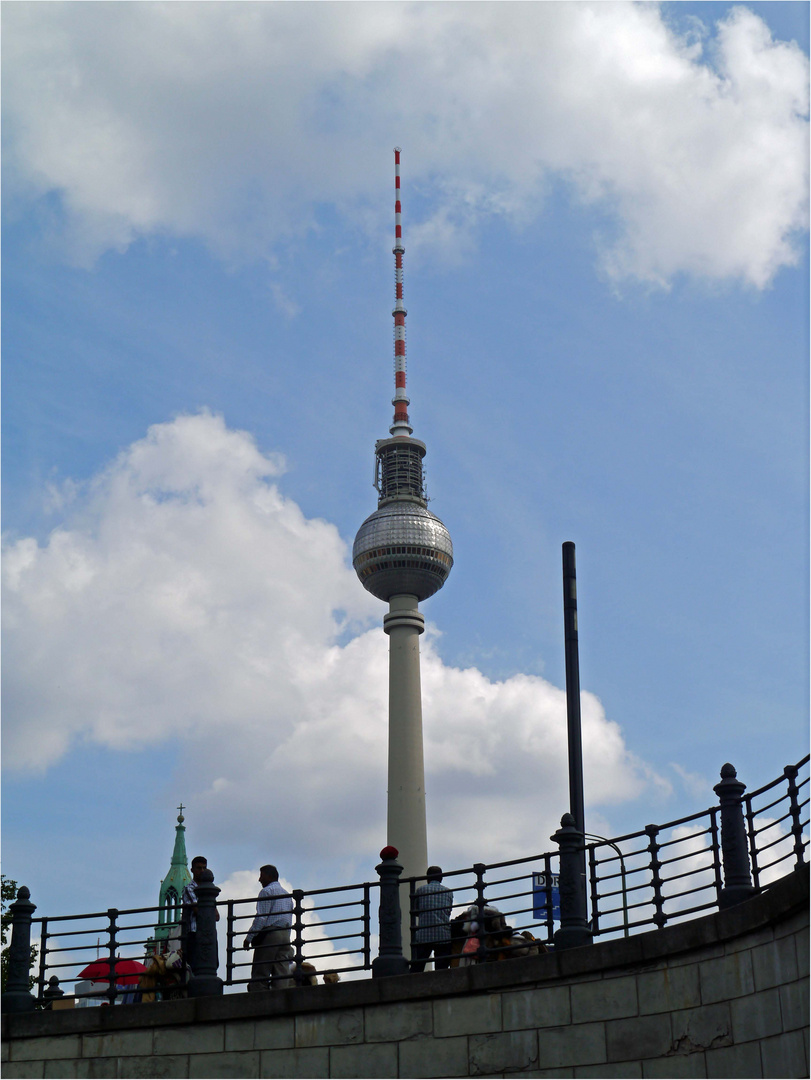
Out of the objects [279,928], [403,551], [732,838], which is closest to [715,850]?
[732,838]

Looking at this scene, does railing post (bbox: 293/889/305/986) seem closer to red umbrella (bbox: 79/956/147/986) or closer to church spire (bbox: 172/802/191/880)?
red umbrella (bbox: 79/956/147/986)

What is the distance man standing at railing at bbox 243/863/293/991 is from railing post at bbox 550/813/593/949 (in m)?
3.33

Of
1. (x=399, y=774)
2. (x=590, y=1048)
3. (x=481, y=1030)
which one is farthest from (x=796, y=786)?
(x=399, y=774)

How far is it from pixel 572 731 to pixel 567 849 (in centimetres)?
525

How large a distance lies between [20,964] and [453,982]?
603 centimetres

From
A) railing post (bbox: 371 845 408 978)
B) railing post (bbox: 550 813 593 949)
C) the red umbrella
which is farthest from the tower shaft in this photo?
railing post (bbox: 550 813 593 949)

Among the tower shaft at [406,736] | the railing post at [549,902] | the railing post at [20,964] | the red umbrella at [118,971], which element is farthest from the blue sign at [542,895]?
the tower shaft at [406,736]

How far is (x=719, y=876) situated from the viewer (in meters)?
13.4

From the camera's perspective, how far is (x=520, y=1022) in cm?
1392

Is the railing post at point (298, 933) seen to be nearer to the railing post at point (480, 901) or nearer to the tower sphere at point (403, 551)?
the railing post at point (480, 901)

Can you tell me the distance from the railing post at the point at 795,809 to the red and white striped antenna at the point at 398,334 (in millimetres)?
89429

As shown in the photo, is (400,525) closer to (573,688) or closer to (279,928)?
(573,688)

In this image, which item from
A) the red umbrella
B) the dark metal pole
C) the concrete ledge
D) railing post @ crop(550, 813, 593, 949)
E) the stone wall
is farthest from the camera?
the dark metal pole

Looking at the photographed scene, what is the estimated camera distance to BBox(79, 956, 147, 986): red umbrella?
16.4m
